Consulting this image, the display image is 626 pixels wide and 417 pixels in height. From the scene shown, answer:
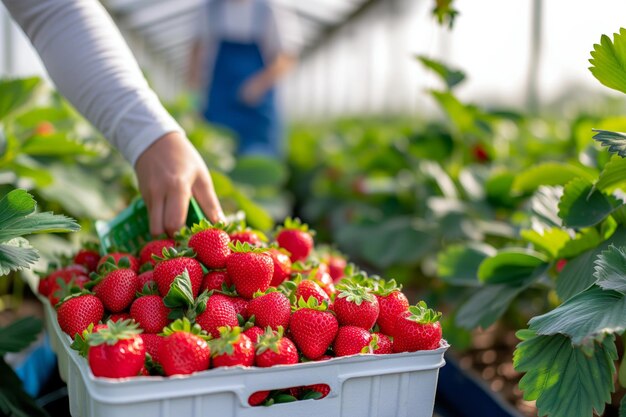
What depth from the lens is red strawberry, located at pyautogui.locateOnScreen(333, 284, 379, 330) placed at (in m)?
1.21

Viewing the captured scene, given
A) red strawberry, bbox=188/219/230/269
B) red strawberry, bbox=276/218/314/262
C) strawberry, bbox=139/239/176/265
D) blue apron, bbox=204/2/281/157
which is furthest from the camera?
blue apron, bbox=204/2/281/157

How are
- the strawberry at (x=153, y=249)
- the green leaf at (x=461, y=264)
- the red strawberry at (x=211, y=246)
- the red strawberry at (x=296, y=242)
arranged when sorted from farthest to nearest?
the green leaf at (x=461, y=264)
the red strawberry at (x=296, y=242)
the strawberry at (x=153, y=249)
the red strawberry at (x=211, y=246)

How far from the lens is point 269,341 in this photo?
113cm

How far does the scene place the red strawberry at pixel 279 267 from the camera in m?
1.38

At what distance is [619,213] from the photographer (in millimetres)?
1457

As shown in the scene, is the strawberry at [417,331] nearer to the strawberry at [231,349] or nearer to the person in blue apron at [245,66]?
the strawberry at [231,349]

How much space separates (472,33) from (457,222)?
3492 millimetres

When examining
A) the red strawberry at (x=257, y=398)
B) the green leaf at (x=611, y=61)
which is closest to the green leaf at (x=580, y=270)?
the green leaf at (x=611, y=61)

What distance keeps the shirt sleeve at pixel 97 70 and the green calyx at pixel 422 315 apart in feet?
2.20

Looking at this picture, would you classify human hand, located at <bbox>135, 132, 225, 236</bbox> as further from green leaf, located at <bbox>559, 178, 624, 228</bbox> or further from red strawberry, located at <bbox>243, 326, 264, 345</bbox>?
green leaf, located at <bbox>559, 178, 624, 228</bbox>

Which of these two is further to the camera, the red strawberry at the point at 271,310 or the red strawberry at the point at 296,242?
the red strawberry at the point at 296,242

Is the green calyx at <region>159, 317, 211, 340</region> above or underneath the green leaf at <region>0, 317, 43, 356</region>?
above

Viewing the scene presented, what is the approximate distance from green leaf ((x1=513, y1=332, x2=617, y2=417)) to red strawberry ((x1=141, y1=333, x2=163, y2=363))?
574 millimetres

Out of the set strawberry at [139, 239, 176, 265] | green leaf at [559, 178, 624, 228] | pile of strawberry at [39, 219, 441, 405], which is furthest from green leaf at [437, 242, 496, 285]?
strawberry at [139, 239, 176, 265]
